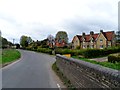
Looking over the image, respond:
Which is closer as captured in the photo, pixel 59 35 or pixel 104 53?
pixel 104 53

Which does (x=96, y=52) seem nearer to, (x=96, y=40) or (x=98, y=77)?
(x=96, y=40)

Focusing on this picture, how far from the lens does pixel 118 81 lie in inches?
221

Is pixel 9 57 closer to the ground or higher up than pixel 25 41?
closer to the ground

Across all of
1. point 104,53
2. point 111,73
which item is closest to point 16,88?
point 111,73

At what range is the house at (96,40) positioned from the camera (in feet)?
303

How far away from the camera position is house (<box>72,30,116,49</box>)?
9226 centimetres

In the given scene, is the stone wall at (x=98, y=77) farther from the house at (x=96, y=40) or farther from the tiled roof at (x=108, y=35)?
the house at (x=96, y=40)

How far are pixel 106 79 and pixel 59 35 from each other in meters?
135

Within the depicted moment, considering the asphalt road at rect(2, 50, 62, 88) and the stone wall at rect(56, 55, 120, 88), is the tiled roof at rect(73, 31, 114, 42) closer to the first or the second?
the asphalt road at rect(2, 50, 62, 88)

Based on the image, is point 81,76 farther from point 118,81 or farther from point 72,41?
point 72,41

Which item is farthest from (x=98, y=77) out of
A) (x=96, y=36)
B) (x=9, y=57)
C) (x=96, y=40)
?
(x=96, y=36)

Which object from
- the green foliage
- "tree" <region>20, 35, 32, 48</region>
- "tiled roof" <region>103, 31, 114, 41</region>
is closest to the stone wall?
the green foliage

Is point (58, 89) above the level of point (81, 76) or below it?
below

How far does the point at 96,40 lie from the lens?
3814 inches
